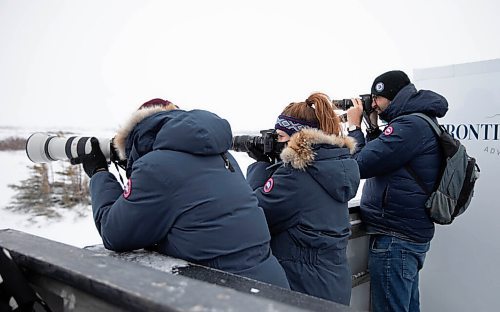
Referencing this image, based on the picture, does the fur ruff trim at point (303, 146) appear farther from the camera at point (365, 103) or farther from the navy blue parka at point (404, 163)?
the camera at point (365, 103)

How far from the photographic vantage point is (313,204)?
149cm

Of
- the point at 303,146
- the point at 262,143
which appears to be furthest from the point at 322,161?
the point at 262,143

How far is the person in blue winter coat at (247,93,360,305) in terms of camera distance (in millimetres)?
1480

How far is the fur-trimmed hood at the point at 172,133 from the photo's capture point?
42.7 inches

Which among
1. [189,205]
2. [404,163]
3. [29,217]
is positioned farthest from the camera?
[29,217]

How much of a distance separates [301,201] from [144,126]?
1.99 feet

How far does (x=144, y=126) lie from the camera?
1.18 metres

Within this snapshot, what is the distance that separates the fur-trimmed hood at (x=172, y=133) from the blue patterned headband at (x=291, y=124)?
46cm

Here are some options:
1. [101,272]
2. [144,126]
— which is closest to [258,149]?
[144,126]

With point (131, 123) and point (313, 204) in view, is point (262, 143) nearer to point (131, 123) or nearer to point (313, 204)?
point (313, 204)

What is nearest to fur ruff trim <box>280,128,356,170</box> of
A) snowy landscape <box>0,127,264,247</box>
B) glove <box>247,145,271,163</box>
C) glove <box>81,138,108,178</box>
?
glove <box>247,145,271,163</box>

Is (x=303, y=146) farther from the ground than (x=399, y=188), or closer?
farther from the ground

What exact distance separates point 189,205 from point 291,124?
662 mm

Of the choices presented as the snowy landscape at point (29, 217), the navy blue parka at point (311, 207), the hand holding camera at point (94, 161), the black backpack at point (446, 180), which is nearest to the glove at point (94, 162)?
the hand holding camera at point (94, 161)
